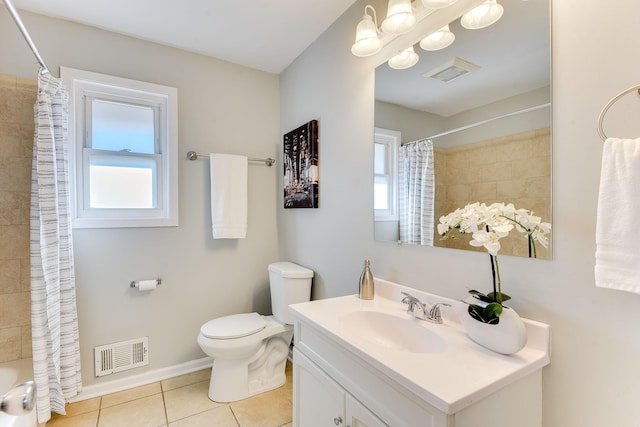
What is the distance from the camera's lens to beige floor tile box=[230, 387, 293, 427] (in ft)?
5.61

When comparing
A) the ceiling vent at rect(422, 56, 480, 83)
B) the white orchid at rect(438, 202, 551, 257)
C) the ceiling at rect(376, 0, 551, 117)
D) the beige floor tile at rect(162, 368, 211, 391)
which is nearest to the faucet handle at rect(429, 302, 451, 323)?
the white orchid at rect(438, 202, 551, 257)

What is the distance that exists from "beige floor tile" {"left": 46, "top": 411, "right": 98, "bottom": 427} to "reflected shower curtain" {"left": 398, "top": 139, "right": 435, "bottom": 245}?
204cm

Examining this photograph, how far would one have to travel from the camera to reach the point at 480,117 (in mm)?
1152

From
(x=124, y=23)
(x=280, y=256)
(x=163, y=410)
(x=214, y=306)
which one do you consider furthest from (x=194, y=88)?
(x=163, y=410)

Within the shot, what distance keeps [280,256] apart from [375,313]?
1392 millimetres

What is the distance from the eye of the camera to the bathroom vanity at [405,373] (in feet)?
2.46

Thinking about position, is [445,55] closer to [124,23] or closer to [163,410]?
[124,23]

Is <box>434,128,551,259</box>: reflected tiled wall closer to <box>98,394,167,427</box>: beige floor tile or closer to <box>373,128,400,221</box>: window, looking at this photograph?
<box>373,128,400,221</box>: window

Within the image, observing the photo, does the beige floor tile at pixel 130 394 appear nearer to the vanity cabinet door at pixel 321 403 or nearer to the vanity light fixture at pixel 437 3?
the vanity cabinet door at pixel 321 403

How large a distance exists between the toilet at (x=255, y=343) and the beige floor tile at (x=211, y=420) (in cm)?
10

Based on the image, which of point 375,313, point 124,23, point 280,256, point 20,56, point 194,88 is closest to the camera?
point 375,313

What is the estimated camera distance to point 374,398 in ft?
2.94

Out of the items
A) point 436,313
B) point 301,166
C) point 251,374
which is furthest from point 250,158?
point 436,313

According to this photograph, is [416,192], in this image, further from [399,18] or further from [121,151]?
[121,151]
